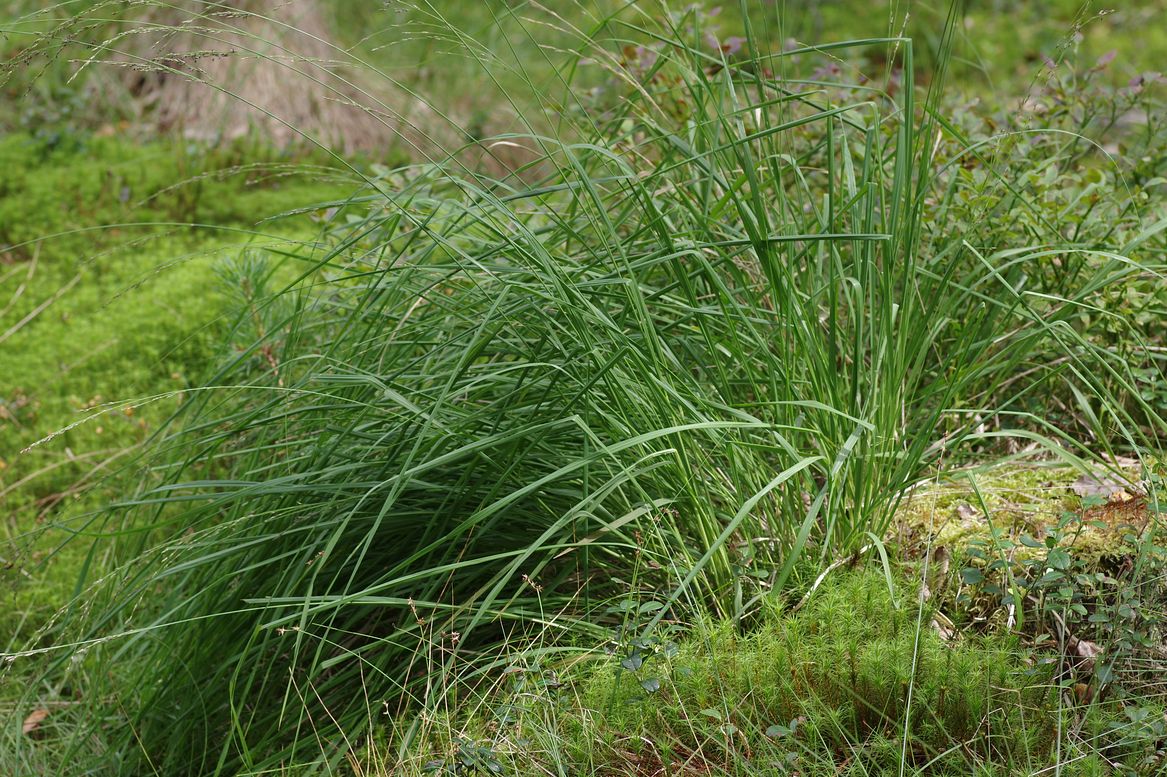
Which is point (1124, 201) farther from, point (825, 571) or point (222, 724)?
point (222, 724)

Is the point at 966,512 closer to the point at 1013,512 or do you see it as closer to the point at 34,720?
the point at 1013,512

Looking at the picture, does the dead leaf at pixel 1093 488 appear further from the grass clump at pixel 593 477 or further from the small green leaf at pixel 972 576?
the small green leaf at pixel 972 576

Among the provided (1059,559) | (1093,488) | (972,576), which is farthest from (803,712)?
(1093,488)

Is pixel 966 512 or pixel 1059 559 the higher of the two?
pixel 1059 559

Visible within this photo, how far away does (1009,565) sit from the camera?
2096 millimetres

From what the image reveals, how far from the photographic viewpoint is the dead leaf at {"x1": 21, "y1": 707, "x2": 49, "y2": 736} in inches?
109

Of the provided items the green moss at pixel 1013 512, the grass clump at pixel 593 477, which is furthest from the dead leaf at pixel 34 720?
the green moss at pixel 1013 512

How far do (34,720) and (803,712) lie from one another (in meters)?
2.02

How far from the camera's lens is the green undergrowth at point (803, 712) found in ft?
5.97

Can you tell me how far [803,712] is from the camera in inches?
75.3

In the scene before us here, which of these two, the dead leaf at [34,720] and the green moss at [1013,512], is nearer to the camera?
the green moss at [1013,512]

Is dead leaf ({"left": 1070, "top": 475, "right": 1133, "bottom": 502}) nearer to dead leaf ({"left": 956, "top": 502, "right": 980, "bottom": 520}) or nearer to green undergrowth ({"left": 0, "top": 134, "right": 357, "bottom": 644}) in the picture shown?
dead leaf ({"left": 956, "top": 502, "right": 980, "bottom": 520})

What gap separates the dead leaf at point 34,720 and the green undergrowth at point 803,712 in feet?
4.31

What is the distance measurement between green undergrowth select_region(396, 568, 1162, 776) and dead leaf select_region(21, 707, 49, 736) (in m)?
1.31
